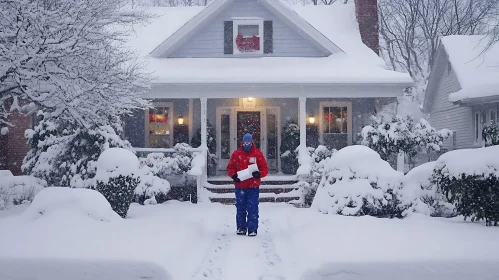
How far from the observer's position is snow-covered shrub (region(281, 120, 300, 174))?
1672cm

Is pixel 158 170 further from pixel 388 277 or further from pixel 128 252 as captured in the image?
pixel 388 277

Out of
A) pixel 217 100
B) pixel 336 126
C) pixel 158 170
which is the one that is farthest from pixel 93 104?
pixel 336 126

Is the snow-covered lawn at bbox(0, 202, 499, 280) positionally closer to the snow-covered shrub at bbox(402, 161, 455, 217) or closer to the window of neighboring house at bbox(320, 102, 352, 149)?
the snow-covered shrub at bbox(402, 161, 455, 217)

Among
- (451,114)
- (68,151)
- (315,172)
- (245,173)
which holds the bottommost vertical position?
(315,172)

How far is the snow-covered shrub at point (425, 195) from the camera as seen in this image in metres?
10.0

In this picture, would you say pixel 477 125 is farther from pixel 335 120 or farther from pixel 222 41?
pixel 222 41

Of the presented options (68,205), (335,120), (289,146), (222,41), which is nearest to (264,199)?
(289,146)

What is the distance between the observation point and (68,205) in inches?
320

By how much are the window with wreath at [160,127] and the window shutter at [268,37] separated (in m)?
3.86

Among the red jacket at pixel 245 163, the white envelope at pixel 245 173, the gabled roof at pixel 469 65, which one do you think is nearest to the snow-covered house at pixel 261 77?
the gabled roof at pixel 469 65

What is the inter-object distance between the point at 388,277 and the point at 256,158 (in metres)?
3.78

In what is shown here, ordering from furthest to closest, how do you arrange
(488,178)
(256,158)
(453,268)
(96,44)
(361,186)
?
1. (96,44)
2. (361,186)
3. (256,158)
4. (488,178)
5. (453,268)

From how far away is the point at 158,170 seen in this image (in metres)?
13.6

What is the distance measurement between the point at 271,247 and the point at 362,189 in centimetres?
268
